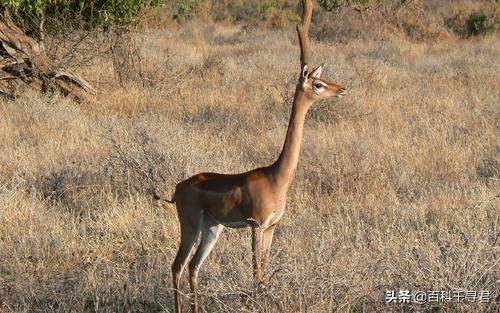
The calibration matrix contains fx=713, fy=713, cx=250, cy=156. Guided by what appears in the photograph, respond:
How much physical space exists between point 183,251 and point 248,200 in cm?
54

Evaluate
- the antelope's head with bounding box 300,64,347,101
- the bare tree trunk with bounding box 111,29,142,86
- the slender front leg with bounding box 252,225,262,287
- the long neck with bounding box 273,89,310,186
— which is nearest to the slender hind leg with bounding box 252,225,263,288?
the slender front leg with bounding box 252,225,262,287

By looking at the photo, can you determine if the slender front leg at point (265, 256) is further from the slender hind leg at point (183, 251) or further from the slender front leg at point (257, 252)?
the slender hind leg at point (183, 251)

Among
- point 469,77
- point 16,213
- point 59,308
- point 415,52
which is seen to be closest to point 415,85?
point 469,77

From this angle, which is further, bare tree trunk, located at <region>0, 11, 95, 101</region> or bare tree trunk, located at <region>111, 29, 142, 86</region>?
bare tree trunk, located at <region>111, 29, 142, 86</region>

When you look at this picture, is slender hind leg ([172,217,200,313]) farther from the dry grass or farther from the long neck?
the long neck

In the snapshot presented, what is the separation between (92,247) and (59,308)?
1029mm

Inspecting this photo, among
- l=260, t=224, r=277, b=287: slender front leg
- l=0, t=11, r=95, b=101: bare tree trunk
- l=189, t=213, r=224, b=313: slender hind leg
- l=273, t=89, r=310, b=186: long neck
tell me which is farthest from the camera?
l=0, t=11, r=95, b=101: bare tree trunk

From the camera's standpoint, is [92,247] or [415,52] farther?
[415,52]

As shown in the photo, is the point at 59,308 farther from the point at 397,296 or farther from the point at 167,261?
the point at 397,296

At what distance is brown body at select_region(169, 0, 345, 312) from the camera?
412cm

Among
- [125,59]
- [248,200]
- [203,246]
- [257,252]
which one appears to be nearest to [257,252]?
[257,252]

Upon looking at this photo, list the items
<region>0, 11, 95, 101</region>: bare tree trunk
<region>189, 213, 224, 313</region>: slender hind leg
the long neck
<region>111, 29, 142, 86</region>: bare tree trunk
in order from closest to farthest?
the long neck, <region>189, 213, 224, 313</region>: slender hind leg, <region>0, 11, 95, 101</region>: bare tree trunk, <region>111, 29, 142, 86</region>: bare tree trunk

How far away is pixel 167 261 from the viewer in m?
5.18

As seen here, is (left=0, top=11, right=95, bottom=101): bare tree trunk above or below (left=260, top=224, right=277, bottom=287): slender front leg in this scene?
below
